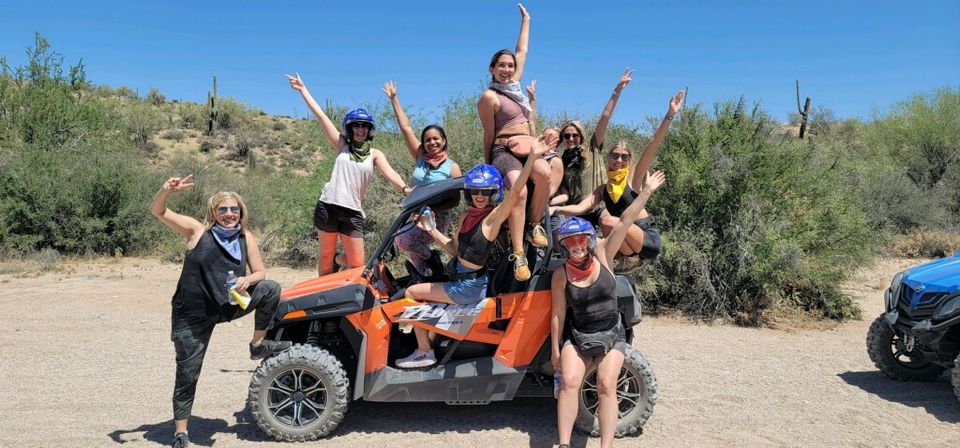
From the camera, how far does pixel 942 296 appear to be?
5.39 metres

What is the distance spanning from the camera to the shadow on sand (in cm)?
525

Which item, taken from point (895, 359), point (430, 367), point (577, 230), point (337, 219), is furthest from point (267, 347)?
point (895, 359)

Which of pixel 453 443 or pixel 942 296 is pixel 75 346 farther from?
pixel 942 296

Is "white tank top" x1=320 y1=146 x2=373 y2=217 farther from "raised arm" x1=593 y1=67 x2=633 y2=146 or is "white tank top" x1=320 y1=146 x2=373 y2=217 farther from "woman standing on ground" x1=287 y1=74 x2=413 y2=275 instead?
"raised arm" x1=593 y1=67 x2=633 y2=146

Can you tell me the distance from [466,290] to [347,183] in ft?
5.60

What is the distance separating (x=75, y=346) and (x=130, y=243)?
326 inches

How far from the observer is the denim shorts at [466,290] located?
14.7ft

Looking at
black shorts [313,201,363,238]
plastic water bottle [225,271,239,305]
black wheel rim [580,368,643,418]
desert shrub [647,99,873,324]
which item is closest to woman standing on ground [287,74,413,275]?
black shorts [313,201,363,238]

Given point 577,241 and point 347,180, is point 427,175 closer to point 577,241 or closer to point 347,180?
point 347,180

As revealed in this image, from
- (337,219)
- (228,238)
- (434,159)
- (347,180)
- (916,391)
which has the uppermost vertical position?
(434,159)

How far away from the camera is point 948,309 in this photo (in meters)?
5.25

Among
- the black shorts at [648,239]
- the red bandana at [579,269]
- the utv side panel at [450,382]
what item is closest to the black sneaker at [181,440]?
the utv side panel at [450,382]

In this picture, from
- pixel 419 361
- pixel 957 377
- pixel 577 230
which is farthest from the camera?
pixel 957 377

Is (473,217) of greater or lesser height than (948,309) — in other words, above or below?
above
